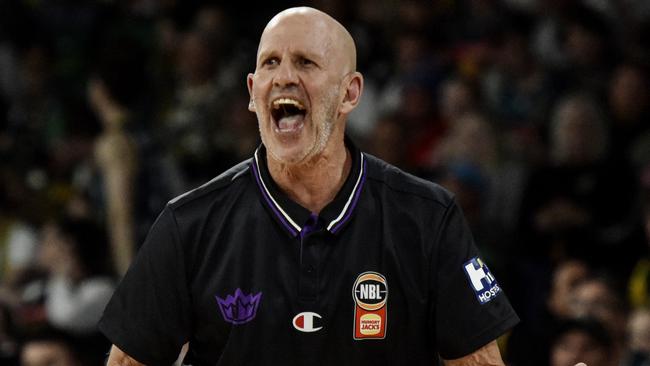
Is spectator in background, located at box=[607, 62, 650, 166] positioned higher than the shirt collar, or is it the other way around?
spectator in background, located at box=[607, 62, 650, 166]

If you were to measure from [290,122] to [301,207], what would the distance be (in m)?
0.24

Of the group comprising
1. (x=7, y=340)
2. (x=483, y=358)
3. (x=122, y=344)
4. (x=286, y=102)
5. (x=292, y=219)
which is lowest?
(x=483, y=358)

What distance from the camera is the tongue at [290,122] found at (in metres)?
3.23

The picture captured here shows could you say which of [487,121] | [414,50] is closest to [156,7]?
[414,50]

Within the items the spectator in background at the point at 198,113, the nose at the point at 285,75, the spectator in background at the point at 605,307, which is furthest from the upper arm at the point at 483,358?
the spectator in background at the point at 198,113

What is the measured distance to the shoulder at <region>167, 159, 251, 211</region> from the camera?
3.32m

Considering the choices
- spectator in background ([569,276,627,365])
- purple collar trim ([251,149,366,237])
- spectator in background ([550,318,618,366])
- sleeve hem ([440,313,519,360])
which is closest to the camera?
sleeve hem ([440,313,519,360])

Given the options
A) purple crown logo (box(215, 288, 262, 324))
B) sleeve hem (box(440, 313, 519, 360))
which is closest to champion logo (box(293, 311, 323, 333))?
purple crown logo (box(215, 288, 262, 324))

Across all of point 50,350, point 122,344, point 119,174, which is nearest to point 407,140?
point 119,174

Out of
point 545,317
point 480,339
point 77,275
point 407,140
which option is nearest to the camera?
point 480,339

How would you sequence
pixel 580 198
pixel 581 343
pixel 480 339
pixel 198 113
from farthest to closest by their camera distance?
1. pixel 198 113
2. pixel 580 198
3. pixel 581 343
4. pixel 480 339

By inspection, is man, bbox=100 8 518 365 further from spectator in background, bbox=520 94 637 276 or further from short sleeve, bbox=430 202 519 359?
spectator in background, bbox=520 94 637 276

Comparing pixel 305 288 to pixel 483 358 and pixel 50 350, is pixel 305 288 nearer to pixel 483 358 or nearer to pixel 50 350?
pixel 483 358

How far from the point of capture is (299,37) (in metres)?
3.23
